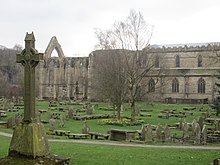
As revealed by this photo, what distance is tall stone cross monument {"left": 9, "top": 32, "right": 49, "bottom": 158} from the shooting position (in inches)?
317

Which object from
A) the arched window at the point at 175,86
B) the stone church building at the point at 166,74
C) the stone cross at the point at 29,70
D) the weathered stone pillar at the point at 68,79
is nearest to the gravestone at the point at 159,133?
the stone cross at the point at 29,70

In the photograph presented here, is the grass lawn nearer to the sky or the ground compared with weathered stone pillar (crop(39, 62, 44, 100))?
nearer to the ground

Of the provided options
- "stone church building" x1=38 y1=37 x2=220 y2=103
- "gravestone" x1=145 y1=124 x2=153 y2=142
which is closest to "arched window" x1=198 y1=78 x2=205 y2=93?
"stone church building" x1=38 y1=37 x2=220 y2=103

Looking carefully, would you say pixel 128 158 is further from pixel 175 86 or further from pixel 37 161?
pixel 175 86

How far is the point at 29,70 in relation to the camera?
8.61 m

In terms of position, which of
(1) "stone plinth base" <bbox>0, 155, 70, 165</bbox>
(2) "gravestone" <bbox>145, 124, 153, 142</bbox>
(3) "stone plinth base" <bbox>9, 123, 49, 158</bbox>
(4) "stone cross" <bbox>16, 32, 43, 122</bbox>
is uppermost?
(4) "stone cross" <bbox>16, 32, 43, 122</bbox>

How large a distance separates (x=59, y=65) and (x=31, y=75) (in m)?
60.8

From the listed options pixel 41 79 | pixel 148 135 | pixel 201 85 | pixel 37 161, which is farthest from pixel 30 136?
pixel 41 79

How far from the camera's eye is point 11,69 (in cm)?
7656

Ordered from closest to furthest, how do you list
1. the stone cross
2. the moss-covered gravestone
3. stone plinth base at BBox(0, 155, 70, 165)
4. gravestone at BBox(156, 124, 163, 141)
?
1. stone plinth base at BBox(0, 155, 70, 165)
2. the moss-covered gravestone
3. the stone cross
4. gravestone at BBox(156, 124, 163, 141)

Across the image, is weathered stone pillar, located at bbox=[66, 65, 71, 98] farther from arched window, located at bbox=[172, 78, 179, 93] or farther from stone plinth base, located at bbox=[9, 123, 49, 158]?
stone plinth base, located at bbox=[9, 123, 49, 158]

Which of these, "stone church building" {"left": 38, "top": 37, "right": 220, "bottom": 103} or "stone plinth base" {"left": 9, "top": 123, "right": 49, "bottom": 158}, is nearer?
"stone plinth base" {"left": 9, "top": 123, "right": 49, "bottom": 158}

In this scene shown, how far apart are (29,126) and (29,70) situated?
1397mm

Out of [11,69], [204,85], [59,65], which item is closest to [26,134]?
[204,85]
